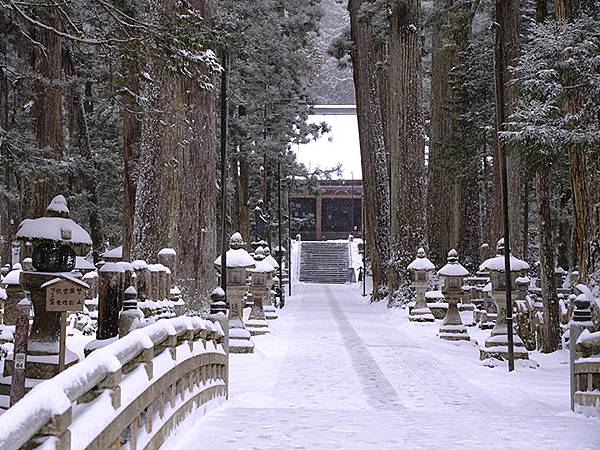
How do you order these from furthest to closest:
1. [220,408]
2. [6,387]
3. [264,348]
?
[264,348]
[220,408]
[6,387]

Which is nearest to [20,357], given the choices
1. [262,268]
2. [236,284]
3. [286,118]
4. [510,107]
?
[236,284]

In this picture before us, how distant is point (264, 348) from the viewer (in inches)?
517

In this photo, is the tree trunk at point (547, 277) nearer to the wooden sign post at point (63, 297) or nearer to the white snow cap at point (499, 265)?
the white snow cap at point (499, 265)

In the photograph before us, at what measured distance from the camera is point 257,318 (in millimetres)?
15594

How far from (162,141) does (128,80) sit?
352 cm

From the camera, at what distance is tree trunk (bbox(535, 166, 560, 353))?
1178 centimetres

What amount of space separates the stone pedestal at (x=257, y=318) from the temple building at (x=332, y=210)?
4346 cm

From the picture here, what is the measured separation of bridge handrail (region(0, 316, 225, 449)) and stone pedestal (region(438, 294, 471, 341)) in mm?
10632

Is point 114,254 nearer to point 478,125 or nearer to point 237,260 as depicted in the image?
point 237,260

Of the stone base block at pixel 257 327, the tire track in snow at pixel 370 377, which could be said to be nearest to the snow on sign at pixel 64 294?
the tire track in snow at pixel 370 377

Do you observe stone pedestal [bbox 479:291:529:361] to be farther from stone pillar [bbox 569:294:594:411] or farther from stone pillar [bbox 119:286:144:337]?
stone pillar [bbox 119:286:144:337]

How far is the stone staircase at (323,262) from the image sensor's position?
49.6 meters

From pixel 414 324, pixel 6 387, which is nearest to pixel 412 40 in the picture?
pixel 414 324

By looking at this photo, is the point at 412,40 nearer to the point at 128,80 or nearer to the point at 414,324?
the point at 414,324
